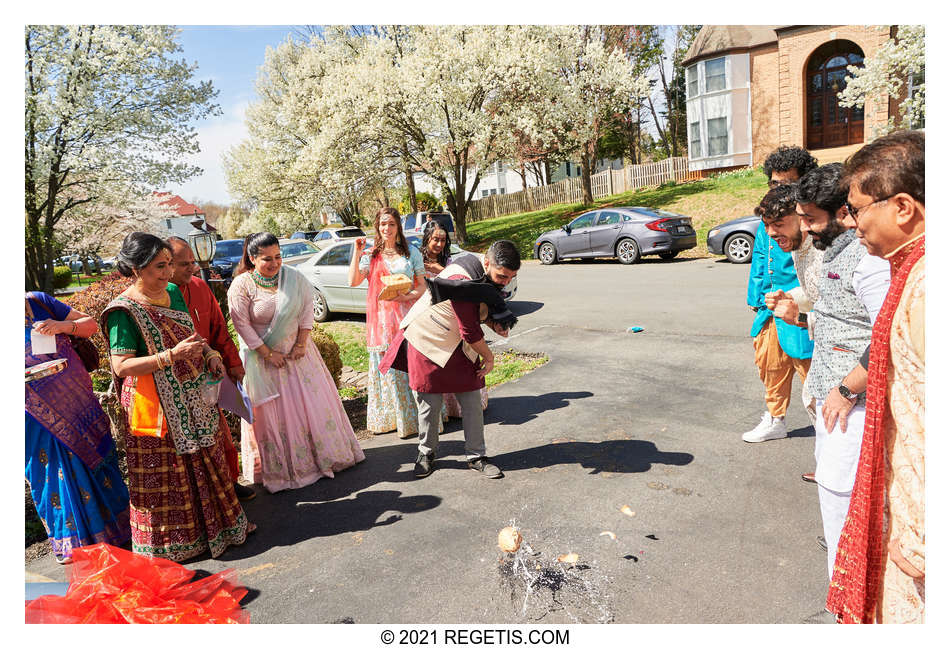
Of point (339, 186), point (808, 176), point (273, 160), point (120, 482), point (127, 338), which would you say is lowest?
point (120, 482)

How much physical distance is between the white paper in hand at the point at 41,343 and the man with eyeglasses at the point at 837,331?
400cm

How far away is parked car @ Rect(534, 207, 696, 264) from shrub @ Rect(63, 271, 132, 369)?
43.7 ft

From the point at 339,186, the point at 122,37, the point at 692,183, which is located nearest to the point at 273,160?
the point at 339,186

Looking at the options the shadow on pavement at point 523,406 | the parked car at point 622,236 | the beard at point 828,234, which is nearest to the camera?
the beard at point 828,234

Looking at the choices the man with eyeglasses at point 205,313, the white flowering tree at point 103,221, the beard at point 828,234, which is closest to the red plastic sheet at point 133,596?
the man with eyeglasses at point 205,313

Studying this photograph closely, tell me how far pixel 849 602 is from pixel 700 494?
179 cm

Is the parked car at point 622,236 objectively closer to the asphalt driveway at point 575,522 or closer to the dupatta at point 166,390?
the asphalt driveway at point 575,522

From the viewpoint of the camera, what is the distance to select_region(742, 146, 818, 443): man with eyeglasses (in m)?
3.85

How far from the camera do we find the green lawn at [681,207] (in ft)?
70.4

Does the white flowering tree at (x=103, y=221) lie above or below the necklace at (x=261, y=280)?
above

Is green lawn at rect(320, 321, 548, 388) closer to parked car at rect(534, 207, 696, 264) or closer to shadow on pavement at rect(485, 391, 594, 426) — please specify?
shadow on pavement at rect(485, 391, 594, 426)

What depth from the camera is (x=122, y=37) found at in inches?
545

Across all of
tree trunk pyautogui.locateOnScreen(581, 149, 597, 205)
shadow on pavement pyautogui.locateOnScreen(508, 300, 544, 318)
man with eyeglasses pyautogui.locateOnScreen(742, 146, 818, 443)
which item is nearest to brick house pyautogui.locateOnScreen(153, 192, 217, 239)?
shadow on pavement pyautogui.locateOnScreen(508, 300, 544, 318)
